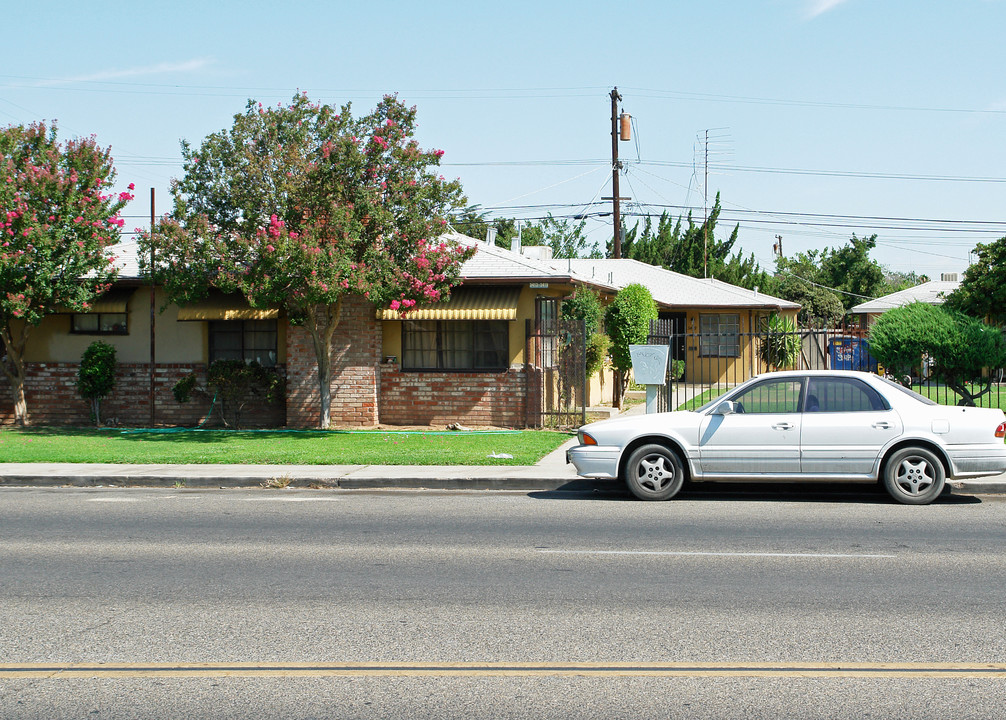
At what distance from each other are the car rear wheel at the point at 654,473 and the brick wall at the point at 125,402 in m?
11.4

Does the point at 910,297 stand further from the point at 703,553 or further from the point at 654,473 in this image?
the point at 703,553

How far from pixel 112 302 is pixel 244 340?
10.1 feet

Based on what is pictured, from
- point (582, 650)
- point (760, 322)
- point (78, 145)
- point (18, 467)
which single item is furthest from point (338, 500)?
point (760, 322)

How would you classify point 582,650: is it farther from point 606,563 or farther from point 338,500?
point 338,500

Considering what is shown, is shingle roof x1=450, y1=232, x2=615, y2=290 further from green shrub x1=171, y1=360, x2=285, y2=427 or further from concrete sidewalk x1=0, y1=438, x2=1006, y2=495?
concrete sidewalk x1=0, y1=438, x2=1006, y2=495

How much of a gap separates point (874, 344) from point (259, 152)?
11616 mm

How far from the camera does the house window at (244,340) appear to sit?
71.8 feet

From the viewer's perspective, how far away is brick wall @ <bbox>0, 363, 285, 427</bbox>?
21891mm

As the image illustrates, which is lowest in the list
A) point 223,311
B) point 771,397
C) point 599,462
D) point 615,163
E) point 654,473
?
point 654,473

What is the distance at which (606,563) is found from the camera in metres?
8.42

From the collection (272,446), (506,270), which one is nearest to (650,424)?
(272,446)

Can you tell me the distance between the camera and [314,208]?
1845cm

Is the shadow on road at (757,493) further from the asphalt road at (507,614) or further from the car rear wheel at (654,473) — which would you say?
the asphalt road at (507,614)

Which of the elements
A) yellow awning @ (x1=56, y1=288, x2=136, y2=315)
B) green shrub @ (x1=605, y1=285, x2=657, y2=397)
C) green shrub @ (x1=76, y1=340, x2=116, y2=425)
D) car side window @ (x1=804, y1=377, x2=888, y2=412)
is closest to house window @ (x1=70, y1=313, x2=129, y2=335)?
yellow awning @ (x1=56, y1=288, x2=136, y2=315)
